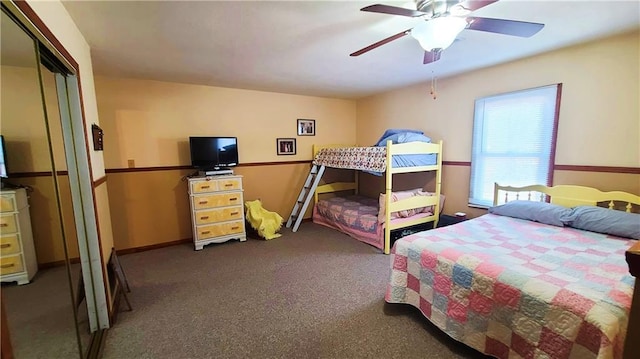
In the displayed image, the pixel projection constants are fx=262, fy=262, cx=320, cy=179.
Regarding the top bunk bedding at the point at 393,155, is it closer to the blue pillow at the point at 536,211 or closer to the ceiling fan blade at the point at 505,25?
the blue pillow at the point at 536,211

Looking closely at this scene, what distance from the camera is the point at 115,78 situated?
3232mm

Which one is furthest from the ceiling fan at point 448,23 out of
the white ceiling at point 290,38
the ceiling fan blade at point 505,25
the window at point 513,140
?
the window at point 513,140

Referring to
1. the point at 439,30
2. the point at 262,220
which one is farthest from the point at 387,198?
the point at 439,30

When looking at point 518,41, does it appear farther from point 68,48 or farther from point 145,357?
point 145,357

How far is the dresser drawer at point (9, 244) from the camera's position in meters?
1.01

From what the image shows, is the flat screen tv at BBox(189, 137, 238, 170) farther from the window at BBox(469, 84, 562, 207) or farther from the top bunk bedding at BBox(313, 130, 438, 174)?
the window at BBox(469, 84, 562, 207)

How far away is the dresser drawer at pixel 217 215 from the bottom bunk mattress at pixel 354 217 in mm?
1441

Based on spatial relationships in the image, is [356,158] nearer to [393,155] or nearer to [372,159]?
[372,159]

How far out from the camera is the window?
2742 millimetres

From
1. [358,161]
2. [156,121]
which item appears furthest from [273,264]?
[156,121]

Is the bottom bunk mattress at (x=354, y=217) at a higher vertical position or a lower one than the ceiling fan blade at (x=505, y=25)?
lower

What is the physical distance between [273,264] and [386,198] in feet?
5.11

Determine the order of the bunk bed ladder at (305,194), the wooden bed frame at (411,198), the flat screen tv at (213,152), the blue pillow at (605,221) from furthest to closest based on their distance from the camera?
the bunk bed ladder at (305,194) → the flat screen tv at (213,152) → the wooden bed frame at (411,198) → the blue pillow at (605,221)

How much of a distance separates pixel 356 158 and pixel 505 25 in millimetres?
2212
